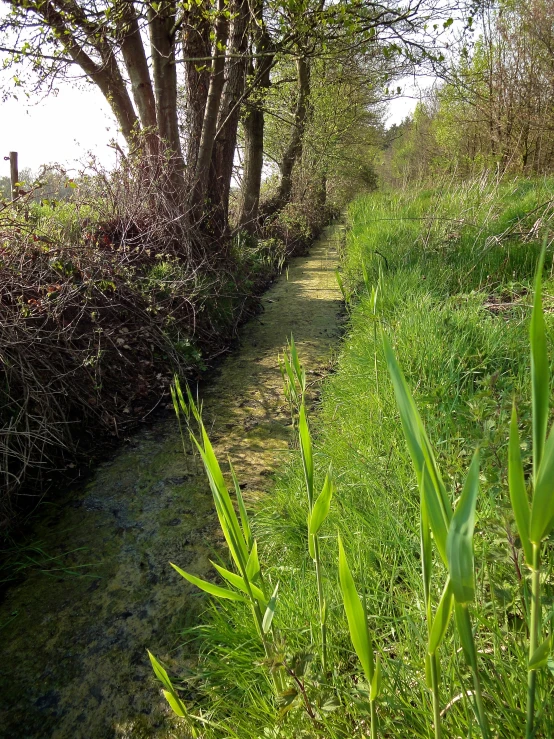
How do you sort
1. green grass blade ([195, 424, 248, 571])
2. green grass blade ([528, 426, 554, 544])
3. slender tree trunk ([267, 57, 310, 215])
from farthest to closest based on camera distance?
slender tree trunk ([267, 57, 310, 215])
green grass blade ([195, 424, 248, 571])
green grass blade ([528, 426, 554, 544])

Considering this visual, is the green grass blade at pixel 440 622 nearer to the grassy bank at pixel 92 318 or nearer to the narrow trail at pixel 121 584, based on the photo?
the narrow trail at pixel 121 584

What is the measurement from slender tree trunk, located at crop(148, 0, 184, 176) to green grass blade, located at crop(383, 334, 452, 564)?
4.83 metres

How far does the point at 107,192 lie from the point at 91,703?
4035 mm

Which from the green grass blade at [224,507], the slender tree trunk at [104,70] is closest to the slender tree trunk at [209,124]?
the slender tree trunk at [104,70]

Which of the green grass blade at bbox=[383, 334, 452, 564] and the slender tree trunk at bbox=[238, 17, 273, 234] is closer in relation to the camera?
the green grass blade at bbox=[383, 334, 452, 564]

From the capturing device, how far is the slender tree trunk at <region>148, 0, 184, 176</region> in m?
4.78

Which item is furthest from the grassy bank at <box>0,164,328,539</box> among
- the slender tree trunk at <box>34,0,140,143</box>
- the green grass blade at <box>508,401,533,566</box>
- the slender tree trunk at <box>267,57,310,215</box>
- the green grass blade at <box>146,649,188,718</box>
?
the slender tree trunk at <box>267,57,310,215</box>

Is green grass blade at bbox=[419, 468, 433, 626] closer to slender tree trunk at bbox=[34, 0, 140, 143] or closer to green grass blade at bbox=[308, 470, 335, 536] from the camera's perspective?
green grass blade at bbox=[308, 470, 335, 536]

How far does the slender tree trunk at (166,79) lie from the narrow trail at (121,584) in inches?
120

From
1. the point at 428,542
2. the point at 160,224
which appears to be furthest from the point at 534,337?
the point at 160,224

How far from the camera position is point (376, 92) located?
15320 millimetres

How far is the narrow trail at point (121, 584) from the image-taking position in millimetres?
1584

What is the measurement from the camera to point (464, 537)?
0.43 meters

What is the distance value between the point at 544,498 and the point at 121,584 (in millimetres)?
2066
